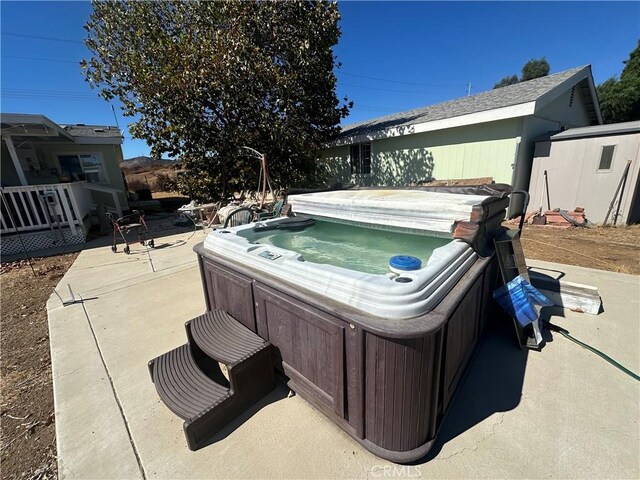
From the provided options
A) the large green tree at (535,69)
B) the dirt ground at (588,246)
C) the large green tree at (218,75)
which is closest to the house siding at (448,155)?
the dirt ground at (588,246)

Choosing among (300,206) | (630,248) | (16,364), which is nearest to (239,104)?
(300,206)

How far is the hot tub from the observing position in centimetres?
127

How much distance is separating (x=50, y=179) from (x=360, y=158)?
9255mm

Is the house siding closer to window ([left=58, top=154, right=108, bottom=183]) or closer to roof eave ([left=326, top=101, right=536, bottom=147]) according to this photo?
roof eave ([left=326, top=101, right=536, bottom=147])

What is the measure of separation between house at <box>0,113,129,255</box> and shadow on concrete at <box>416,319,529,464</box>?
7789mm

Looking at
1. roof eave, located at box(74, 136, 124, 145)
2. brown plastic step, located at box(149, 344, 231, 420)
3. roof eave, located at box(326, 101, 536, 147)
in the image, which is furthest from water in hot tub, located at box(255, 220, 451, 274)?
roof eave, located at box(74, 136, 124, 145)

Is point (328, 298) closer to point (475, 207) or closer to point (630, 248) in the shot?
point (475, 207)

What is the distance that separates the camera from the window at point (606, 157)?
592 centimetres

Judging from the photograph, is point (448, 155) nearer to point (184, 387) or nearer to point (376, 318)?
point (376, 318)

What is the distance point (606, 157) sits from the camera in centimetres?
599

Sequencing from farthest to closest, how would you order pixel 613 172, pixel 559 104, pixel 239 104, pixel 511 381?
1. pixel 559 104
2. pixel 239 104
3. pixel 613 172
4. pixel 511 381

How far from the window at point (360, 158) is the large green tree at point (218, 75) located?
2.13 metres

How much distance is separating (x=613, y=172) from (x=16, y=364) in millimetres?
10173

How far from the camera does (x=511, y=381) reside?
194 centimetres
